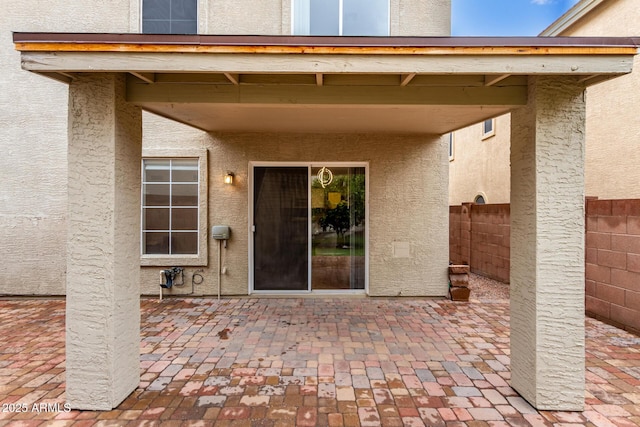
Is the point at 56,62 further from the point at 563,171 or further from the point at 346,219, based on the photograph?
the point at 346,219

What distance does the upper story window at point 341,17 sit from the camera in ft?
19.9

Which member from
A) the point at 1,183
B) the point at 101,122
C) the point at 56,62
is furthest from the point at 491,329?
the point at 1,183

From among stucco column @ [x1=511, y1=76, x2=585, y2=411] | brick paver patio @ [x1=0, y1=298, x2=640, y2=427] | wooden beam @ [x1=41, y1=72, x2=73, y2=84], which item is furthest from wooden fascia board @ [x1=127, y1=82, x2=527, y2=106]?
brick paver patio @ [x1=0, y1=298, x2=640, y2=427]

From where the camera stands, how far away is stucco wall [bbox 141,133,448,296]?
641 centimetres

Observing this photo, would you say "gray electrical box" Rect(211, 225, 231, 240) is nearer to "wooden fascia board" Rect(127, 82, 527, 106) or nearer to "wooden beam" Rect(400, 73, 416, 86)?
"wooden fascia board" Rect(127, 82, 527, 106)

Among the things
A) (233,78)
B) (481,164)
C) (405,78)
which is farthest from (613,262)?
(481,164)

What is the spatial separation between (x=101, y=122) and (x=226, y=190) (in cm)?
348

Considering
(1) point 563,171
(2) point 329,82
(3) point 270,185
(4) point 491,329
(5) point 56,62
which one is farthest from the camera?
(3) point 270,185

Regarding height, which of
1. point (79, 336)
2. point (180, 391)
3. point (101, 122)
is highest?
point (101, 122)

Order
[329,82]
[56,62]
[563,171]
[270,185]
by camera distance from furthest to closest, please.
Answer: [270,185] < [329,82] < [563,171] < [56,62]

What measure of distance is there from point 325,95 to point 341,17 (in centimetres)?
373

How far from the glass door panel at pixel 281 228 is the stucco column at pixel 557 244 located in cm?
422

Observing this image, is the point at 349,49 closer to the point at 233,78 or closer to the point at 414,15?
the point at 233,78

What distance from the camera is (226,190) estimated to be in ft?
21.1
